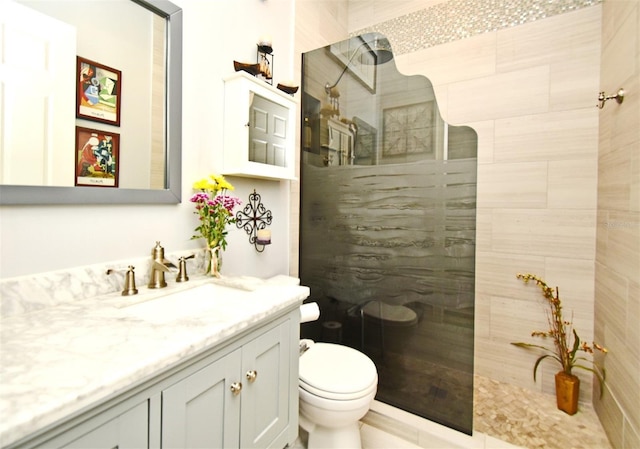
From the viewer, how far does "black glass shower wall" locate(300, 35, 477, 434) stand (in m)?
1.57

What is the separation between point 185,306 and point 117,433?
550mm

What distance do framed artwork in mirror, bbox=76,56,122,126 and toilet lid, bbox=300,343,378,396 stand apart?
126 cm

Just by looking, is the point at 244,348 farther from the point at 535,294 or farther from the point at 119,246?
the point at 535,294

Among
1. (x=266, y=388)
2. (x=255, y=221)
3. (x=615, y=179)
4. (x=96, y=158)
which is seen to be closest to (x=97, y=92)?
(x=96, y=158)

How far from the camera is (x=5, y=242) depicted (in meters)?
0.88

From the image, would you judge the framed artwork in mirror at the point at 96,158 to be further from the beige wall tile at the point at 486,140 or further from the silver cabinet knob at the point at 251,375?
the beige wall tile at the point at 486,140

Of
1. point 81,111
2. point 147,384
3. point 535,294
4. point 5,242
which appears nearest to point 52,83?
point 81,111

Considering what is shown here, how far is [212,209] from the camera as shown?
1.34 meters

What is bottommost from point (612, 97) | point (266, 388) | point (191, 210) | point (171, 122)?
point (266, 388)

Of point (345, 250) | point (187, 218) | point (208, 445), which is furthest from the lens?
point (345, 250)

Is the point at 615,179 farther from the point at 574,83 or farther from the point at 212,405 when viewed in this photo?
the point at 212,405

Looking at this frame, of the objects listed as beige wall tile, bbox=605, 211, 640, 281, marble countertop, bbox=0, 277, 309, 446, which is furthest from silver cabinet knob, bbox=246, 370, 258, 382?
beige wall tile, bbox=605, 211, 640, 281

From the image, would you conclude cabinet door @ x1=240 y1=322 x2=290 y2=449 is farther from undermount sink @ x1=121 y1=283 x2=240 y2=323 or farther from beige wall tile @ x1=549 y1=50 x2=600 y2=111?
beige wall tile @ x1=549 y1=50 x2=600 y2=111

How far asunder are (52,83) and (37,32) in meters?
0.14
